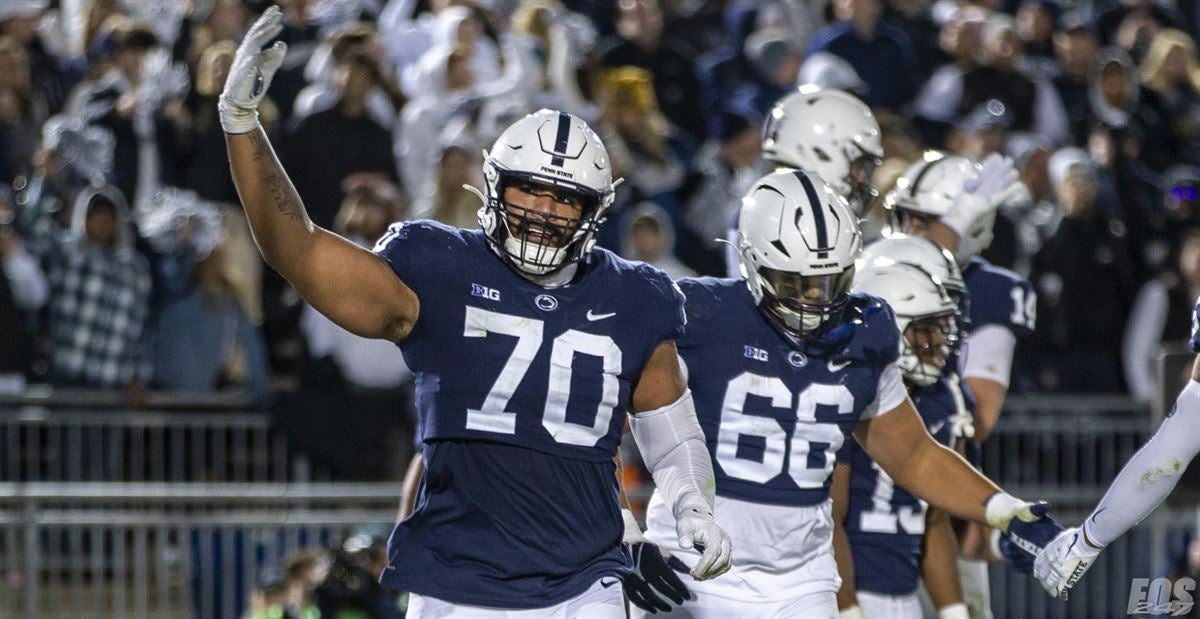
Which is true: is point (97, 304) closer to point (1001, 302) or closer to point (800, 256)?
point (1001, 302)

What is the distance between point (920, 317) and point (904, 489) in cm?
56

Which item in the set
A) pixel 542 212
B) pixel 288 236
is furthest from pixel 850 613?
pixel 288 236

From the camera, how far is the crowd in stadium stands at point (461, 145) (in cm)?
1020

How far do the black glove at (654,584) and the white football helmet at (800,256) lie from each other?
78 cm

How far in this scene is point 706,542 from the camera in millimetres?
5164

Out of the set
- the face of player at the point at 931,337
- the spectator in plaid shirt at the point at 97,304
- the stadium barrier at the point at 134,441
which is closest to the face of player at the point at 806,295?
the face of player at the point at 931,337

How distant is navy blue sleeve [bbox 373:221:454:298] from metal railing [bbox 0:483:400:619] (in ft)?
14.9

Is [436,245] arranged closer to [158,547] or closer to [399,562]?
[399,562]

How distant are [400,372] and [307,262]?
17.9ft

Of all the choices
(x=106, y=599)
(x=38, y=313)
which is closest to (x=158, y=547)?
(x=106, y=599)

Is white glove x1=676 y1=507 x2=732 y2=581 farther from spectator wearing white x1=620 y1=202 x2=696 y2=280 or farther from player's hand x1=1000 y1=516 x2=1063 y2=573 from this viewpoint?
spectator wearing white x1=620 y1=202 x2=696 y2=280

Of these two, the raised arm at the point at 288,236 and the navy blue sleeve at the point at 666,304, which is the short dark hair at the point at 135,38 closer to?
the navy blue sleeve at the point at 666,304

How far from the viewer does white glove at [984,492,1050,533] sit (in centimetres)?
609

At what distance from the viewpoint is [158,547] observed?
31.1 ft
